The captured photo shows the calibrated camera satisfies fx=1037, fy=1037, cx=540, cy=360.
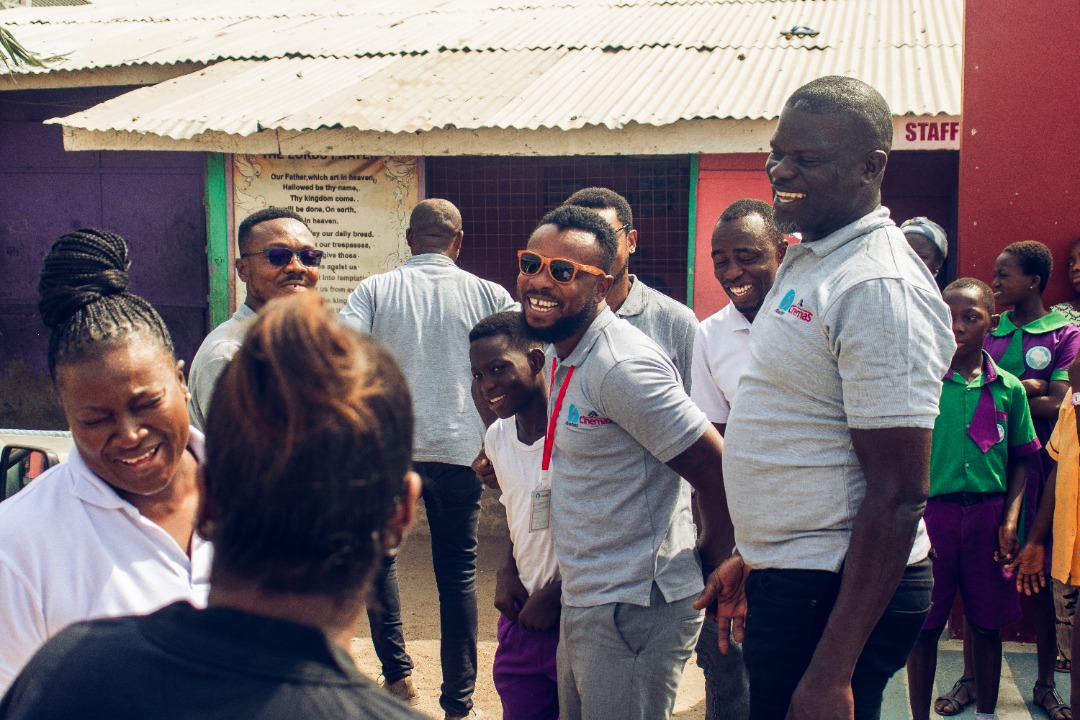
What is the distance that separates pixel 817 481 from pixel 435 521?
2.53m

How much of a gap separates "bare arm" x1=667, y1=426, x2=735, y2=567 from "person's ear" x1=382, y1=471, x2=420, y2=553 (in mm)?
1471

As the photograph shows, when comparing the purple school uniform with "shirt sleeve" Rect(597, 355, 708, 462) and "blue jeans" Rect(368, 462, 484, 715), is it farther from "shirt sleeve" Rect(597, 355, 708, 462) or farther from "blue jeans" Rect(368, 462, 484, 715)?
"shirt sleeve" Rect(597, 355, 708, 462)

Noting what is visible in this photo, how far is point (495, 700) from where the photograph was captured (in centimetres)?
461

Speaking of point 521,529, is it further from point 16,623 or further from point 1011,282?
point 1011,282

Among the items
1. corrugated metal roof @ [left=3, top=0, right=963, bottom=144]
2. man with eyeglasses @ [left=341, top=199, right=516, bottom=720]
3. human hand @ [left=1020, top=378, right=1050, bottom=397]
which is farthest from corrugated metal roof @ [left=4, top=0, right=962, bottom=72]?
man with eyeglasses @ [left=341, top=199, right=516, bottom=720]

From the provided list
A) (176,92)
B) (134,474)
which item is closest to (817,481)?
(134,474)

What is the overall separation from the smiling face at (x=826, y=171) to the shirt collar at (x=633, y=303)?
5.68 feet

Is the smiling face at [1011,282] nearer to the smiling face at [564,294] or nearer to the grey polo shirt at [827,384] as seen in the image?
the smiling face at [564,294]

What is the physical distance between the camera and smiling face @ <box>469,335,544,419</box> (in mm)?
3152

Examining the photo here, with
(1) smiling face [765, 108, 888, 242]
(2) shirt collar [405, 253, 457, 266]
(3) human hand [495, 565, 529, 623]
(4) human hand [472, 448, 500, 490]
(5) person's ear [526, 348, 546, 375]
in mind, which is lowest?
(3) human hand [495, 565, 529, 623]

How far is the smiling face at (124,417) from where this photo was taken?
191 cm

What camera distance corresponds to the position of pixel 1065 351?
4.68 m

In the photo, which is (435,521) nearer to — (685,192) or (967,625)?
(967,625)

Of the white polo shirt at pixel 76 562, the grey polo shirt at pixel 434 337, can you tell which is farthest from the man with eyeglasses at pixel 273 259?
the white polo shirt at pixel 76 562
